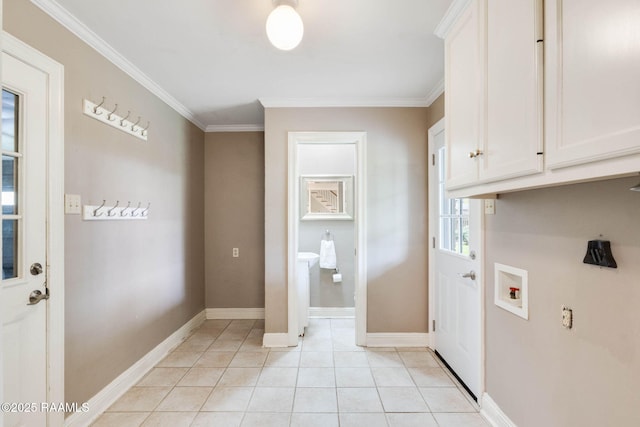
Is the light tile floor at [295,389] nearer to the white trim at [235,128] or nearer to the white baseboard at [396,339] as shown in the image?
the white baseboard at [396,339]

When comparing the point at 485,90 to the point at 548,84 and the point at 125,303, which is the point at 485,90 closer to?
the point at 548,84

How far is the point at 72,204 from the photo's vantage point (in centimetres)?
184

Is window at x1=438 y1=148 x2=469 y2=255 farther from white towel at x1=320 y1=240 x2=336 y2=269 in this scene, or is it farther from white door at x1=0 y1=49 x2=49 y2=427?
white door at x1=0 y1=49 x2=49 y2=427

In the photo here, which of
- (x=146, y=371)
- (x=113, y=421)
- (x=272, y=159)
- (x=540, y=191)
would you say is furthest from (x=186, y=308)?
(x=540, y=191)

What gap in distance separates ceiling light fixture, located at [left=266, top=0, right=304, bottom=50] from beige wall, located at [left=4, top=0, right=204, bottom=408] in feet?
4.05

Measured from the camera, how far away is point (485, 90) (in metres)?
1.45

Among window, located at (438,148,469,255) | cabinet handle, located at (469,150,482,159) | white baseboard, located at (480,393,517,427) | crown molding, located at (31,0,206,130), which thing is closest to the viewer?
cabinet handle, located at (469,150,482,159)

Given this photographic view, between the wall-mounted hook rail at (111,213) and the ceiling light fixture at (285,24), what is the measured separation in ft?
5.04

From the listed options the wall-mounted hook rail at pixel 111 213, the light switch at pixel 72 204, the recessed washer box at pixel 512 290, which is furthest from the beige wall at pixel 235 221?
the recessed washer box at pixel 512 290

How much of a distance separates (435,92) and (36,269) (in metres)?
3.03

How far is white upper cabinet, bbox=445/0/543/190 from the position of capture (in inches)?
46.1

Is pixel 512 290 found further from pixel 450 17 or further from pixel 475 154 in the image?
pixel 450 17

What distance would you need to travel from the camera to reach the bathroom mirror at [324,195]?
396cm

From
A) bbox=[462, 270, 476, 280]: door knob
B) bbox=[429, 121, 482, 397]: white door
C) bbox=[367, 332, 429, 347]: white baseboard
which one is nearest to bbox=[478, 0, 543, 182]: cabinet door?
bbox=[429, 121, 482, 397]: white door
